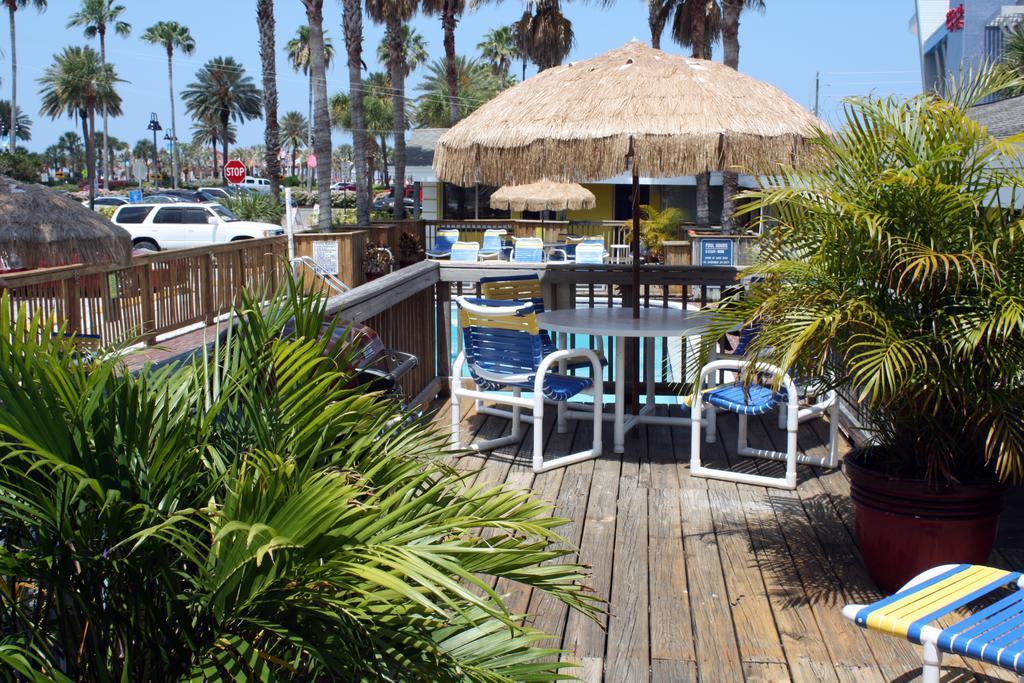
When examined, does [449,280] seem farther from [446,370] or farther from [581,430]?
[581,430]

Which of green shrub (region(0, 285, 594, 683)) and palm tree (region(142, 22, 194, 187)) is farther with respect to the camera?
palm tree (region(142, 22, 194, 187))

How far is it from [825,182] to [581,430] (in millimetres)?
3267

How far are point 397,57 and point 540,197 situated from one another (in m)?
9.21

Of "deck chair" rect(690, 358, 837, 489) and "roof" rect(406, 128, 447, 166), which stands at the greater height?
"roof" rect(406, 128, 447, 166)

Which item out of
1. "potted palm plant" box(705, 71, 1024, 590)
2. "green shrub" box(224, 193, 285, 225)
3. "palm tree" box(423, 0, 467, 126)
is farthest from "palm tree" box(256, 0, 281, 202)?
"potted palm plant" box(705, 71, 1024, 590)

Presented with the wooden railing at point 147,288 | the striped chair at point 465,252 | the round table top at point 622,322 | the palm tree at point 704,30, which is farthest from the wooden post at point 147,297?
the palm tree at point 704,30

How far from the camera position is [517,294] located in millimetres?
7320

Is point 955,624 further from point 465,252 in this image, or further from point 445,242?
point 445,242

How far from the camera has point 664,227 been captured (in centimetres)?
2247

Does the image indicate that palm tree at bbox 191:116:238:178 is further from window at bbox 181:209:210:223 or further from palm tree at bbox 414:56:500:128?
window at bbox 181:209:210:223

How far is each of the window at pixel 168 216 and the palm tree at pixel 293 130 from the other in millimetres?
97131

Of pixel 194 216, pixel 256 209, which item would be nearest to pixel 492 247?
pixel 256 209

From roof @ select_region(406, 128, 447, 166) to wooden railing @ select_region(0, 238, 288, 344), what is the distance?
62.5 feet

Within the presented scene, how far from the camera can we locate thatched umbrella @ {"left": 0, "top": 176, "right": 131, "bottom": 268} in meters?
9.29
